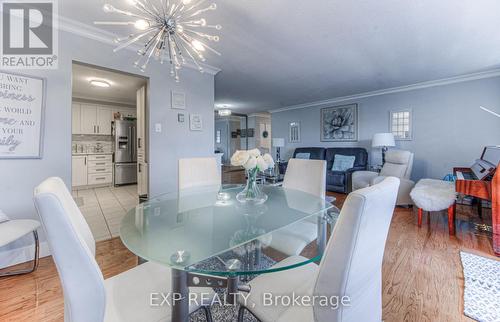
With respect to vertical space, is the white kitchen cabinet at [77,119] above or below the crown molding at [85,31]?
below

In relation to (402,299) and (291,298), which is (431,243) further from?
(291,298)

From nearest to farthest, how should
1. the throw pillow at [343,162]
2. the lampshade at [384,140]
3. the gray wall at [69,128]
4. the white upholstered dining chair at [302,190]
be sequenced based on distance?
1. the white upholstered dining chair at [302,190]
2. the gray wall at [69,128]
3. the lampshade at [384,140]
4. the throw pillow at [343,162]

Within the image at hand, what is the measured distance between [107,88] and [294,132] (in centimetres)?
509

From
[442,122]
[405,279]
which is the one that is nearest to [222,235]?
[405,279]

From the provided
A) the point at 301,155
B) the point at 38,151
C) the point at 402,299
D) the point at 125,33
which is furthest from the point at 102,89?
the point at 402,299

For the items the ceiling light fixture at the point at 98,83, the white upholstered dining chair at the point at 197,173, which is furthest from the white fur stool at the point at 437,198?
the ceiling light fixture at the point at 98,83

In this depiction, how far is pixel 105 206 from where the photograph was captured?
388 cm

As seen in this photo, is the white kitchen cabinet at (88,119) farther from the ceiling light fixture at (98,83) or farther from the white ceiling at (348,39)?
the white ceiling at (348,39)

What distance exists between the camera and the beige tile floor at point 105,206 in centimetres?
284

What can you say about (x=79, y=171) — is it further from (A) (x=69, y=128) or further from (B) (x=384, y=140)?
A: (B) (x=384, y=140)

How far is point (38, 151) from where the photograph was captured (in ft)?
6.81

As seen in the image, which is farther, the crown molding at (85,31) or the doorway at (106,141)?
the doorway at (106,141)

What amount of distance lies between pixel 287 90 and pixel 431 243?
12.3 ft

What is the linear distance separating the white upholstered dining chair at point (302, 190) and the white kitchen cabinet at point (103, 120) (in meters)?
5.63
